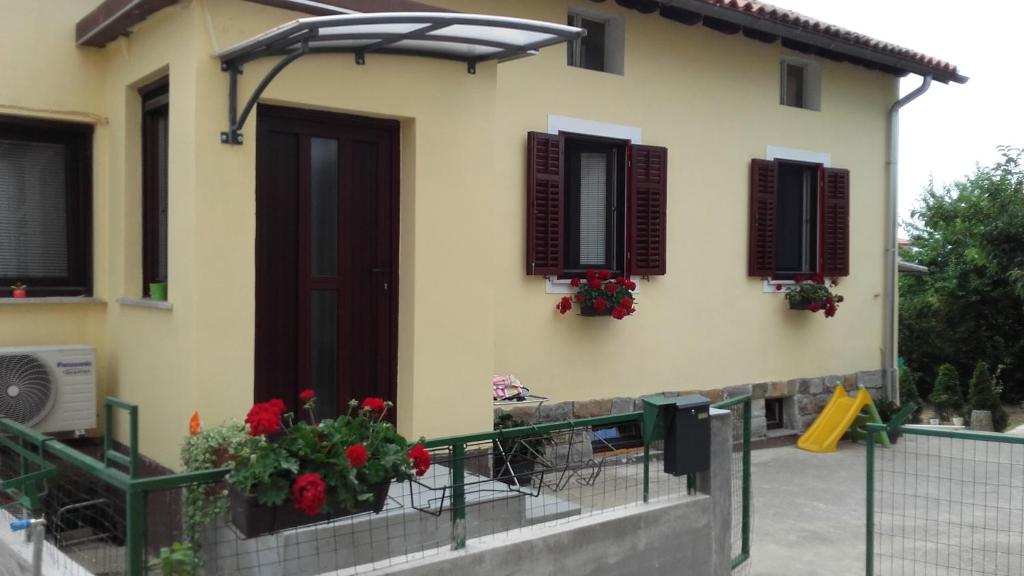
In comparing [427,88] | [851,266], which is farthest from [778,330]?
[427,88]

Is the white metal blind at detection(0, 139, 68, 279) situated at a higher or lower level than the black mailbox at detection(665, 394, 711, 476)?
higher

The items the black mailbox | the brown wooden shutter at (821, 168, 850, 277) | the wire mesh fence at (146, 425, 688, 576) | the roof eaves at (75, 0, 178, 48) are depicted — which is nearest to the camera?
the wire mesh fence at (146, 425, 688, 576)

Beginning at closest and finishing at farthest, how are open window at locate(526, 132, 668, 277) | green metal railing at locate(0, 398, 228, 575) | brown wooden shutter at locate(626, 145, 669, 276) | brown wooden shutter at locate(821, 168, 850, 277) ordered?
green metal railing at locate(0, 398, 228, 575) < open window at locate(526, 132, 668, 277) < brown wooden shutter at locate(626, 145, 669, 276) < brown wooden shutter at locate(821, 168, 850, 277)

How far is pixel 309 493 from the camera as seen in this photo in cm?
335

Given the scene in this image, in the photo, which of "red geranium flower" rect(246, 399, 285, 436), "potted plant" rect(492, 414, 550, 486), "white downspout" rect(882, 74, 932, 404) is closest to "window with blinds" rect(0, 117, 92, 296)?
"potted plant" rect(492, 414, 550, 486)

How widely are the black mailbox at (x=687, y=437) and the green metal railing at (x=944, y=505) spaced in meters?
1.06

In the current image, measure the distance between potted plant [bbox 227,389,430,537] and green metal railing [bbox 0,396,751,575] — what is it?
0.17 meters

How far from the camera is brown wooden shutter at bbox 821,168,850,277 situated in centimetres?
1050

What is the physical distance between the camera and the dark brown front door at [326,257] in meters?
5.52

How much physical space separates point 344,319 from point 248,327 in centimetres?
76

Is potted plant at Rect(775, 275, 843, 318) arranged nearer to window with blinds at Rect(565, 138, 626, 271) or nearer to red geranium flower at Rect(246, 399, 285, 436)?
window with blinds at Rect(565, 138, 626, 271)

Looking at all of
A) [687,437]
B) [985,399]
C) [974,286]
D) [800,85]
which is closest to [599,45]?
[800,85]

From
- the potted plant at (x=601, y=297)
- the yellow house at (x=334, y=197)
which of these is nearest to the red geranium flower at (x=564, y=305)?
the potted plant at (x=601, y=297)

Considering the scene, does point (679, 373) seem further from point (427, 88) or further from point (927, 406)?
point (927, 406)
